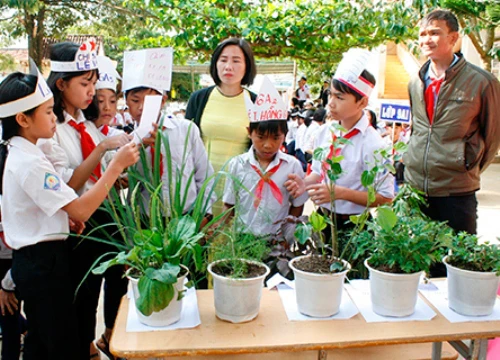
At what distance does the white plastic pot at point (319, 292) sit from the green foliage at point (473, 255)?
1.04 feet

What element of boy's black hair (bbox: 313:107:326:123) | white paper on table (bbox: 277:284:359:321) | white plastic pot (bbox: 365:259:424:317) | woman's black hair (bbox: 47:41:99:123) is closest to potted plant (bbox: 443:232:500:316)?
white plastic pot (bbox: 365:259:424:317)

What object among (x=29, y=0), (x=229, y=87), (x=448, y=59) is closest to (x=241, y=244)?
(x=229, y=87)

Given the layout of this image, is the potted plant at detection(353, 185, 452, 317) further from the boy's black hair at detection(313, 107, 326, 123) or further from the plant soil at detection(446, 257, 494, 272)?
the boy's black hair at detection(313, 107, 326, 123)

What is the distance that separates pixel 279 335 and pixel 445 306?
509mm

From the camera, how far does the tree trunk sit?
32.3 ft

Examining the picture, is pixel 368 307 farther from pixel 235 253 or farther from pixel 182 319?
pixel 182 319

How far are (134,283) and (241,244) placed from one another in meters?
0.31

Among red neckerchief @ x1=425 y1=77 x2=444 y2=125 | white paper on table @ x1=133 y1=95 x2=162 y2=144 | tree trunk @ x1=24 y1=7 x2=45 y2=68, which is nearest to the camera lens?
white paper on table @ x1=133 y1=95 x2=162 y2=144

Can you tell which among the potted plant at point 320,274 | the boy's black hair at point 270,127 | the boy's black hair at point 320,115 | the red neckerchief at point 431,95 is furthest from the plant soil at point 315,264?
the boy's black hair at point 320,115

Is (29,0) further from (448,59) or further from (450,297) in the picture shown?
(450,297)

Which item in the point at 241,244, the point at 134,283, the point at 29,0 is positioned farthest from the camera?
the point at 29,0

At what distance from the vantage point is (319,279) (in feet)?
3.98

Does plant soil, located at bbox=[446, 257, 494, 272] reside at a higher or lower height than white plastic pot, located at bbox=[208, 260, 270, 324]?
higher

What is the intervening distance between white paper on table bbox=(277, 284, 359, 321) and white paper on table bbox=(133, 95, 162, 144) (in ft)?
2.47
